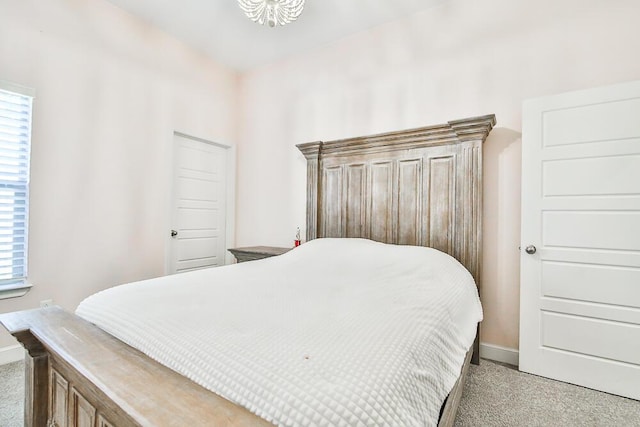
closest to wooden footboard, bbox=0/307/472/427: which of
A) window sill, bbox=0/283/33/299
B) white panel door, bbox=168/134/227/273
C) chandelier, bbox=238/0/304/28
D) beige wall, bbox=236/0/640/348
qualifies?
window sill, bbox=0/283/33/299

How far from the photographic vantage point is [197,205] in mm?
3545

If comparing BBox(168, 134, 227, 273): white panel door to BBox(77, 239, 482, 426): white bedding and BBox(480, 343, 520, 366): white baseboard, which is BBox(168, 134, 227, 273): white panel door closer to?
BBox(77, 239, 482, 426): white bedding

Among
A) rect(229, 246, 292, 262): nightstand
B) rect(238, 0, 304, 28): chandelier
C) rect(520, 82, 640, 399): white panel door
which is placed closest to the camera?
rect(520, 82, 640, 399): white panel door

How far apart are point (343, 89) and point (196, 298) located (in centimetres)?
260

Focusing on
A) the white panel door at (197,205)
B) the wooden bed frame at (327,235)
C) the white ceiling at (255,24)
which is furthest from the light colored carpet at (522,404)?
the white ceiling at (255,24)

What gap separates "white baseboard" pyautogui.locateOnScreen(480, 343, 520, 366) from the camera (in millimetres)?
2268

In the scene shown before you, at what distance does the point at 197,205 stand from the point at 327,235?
5.33 feet

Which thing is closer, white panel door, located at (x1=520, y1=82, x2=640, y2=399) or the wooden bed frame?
the wooden bed frame

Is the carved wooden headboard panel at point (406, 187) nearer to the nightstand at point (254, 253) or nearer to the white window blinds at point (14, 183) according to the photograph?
the nightstand at point (254, 253)

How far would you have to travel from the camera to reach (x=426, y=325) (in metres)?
1.08

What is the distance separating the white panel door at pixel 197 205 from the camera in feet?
10.9

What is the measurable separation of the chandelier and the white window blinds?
1763mm

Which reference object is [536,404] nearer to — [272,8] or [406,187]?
[406,187]

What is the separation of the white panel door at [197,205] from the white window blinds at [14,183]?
119 centimetres
